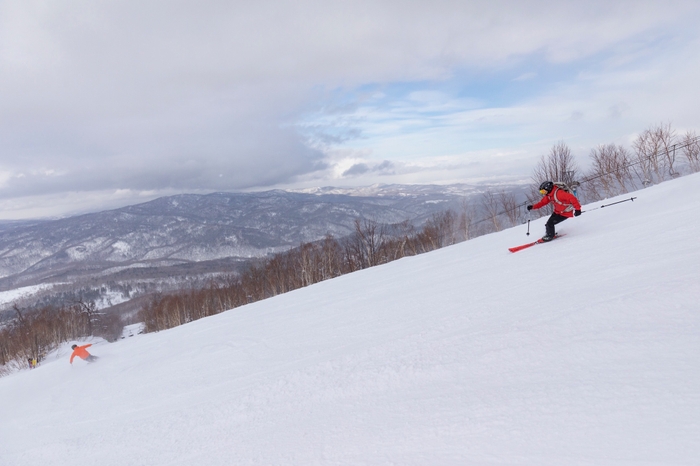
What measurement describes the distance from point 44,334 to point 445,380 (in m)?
72.9

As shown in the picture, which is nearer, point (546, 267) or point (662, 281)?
point (662, 281)

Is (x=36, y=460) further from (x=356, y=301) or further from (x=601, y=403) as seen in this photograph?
(x=601, y=403)

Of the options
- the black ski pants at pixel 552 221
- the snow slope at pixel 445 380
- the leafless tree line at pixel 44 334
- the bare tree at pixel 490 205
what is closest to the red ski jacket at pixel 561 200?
the black ski pants at pixel 552 221

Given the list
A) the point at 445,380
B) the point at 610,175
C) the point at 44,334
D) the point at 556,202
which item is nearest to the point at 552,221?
the point at 556,202

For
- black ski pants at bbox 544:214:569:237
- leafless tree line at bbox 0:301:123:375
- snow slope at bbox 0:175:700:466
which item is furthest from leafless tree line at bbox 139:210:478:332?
snow slope at bbox 0:175:700:466

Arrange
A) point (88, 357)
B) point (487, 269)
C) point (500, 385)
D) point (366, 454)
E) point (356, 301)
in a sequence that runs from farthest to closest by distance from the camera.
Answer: point (88, 357), point (356, 301), point (487, 269), point (500, 385), point (366, 454)

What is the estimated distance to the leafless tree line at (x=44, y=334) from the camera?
5072 centimetres

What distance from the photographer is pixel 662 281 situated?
518cm

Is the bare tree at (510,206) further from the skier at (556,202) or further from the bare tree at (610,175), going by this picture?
→ the skier at (556,202)

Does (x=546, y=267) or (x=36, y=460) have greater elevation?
(x=546, y=267)

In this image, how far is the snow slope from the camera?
3188mm

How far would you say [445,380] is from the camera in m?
4.45

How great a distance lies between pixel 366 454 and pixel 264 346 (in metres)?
4.81

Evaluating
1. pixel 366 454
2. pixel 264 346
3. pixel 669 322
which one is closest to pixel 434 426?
pixel 366 454
